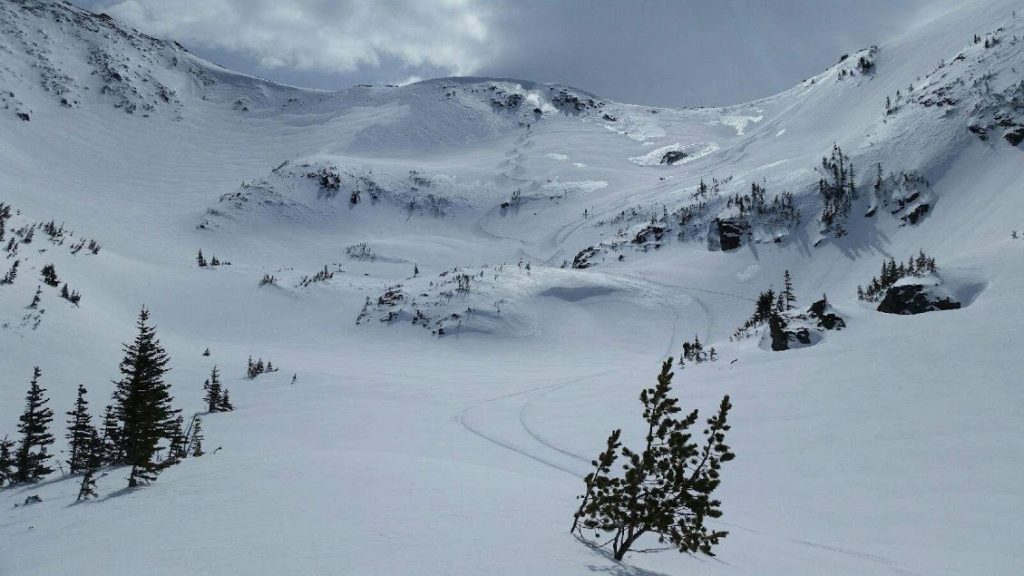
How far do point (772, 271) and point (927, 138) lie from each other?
22.1m

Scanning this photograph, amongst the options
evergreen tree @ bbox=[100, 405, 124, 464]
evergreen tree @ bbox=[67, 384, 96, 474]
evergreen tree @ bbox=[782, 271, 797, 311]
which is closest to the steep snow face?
evergreen tree @ bbox=[100, 405, 124, 464]

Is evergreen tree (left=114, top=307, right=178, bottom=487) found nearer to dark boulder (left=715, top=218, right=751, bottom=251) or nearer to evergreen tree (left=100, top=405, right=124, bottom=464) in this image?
evergreen tree (left=100, top=405, right=124, bottom=464)

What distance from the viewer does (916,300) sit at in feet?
74.5

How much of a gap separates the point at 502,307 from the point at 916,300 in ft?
109

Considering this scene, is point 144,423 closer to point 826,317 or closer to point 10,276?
point 826,317

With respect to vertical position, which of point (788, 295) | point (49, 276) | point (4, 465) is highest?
point (788, 295)

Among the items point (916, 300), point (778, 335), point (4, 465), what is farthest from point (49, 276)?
point (916, 300)

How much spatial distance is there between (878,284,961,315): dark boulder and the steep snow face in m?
1.04

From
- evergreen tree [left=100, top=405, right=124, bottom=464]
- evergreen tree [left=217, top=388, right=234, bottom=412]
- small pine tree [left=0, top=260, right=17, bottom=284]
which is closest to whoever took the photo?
evergreen tree [left=100, top=405, right=124, bottom=464]

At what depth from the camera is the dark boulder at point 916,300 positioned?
2216cm

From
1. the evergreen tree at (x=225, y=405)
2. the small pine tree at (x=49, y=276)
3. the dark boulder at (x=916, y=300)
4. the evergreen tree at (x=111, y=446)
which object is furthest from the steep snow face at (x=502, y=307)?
the evergreen tree at (x=111, y=446)

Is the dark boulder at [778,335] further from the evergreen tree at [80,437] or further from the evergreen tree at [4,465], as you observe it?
the evergreen tree at [4,465]

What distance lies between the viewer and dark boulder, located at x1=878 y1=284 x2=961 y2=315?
22156 millimetres

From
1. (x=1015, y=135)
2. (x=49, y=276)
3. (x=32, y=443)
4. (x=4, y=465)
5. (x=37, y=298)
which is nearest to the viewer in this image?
(x=4, y=465)
